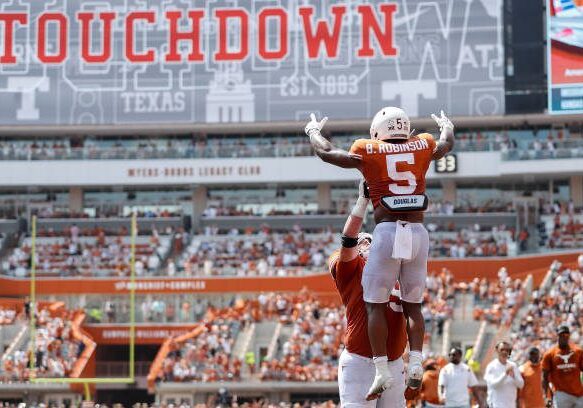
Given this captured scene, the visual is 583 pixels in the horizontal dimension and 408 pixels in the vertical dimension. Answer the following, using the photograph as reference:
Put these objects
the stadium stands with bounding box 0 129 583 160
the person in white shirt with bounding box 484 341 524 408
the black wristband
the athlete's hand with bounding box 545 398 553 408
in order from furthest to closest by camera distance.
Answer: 1. the stadium stands with bounding box 0 129 583 160
2. the person in white shirt with bounding box 484 341 524 408
3. the athlete's hand with bounding box 545 398 553 408
4. the black wristband

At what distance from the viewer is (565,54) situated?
39.3 m

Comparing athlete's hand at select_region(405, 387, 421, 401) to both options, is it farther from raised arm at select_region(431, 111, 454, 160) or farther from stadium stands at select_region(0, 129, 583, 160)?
stadium stands at select_region(0, 129, 583, 160)

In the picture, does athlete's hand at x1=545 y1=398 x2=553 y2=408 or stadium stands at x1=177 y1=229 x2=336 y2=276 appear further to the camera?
stadium stands at x1=177 y1=229 x2=336 y2=276

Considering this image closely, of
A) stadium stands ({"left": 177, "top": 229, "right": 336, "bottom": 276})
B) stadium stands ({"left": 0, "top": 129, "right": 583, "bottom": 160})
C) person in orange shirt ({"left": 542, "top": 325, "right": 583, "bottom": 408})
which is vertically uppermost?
stadium stands ({"left": 0, "top": 129, "right": 583, "bottom": 160})

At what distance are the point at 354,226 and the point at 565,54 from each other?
110 feet

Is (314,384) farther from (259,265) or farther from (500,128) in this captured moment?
(500,128)

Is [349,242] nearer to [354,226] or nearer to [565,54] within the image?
[354,226]

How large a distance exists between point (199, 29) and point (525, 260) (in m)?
14.3

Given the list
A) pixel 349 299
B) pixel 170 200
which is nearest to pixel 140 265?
pixel 170 200

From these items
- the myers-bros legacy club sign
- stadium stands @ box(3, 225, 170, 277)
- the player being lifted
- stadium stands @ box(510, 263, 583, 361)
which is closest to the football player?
the player being lifted

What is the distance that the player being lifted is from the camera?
7.00 meters

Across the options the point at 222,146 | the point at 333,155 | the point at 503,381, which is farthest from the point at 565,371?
the point at 222,146

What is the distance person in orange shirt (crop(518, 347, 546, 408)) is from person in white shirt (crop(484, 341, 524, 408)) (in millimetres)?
134

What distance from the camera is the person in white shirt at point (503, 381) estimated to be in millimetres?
13227
